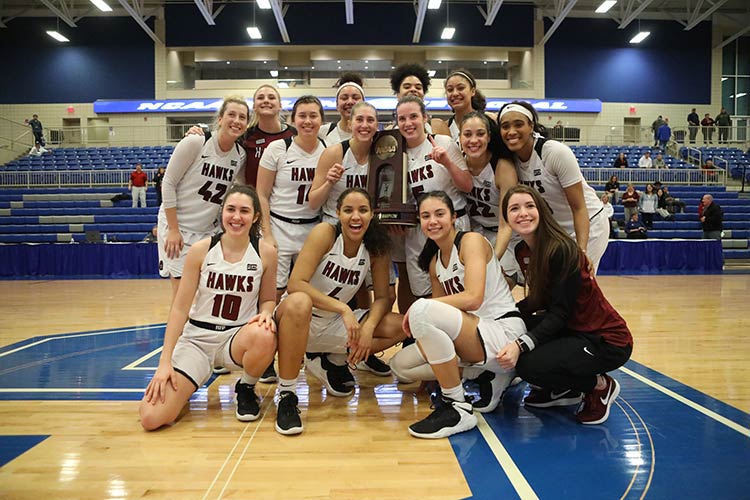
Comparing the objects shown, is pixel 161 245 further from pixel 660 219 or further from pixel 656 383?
pixel 660 219

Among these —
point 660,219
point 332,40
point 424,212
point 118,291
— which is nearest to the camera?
point 424,212

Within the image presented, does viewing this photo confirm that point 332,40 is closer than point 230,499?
No

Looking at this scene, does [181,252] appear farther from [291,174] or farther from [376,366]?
[376,366]

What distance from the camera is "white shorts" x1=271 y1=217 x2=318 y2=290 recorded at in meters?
3.77

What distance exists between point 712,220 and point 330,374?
11753 mm

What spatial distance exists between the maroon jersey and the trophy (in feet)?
2.87

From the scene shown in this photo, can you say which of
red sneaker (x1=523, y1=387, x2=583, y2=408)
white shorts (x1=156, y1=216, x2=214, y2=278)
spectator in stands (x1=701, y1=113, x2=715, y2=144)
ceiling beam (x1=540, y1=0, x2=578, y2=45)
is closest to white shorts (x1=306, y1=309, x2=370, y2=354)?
white shorts (x1=156, y1=216, x2=214, y2=278)

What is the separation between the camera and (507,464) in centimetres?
240

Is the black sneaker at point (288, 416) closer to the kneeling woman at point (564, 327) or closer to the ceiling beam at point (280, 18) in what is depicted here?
the kneeling woman at point (564, 327)

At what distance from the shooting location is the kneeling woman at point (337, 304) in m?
3.01

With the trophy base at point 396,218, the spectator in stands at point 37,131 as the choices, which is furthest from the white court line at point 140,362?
the spectator in stands at point 37,131

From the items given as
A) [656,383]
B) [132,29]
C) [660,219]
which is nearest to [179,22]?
[132,29]

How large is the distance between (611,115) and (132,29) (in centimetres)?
1963

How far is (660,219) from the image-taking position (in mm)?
13945
